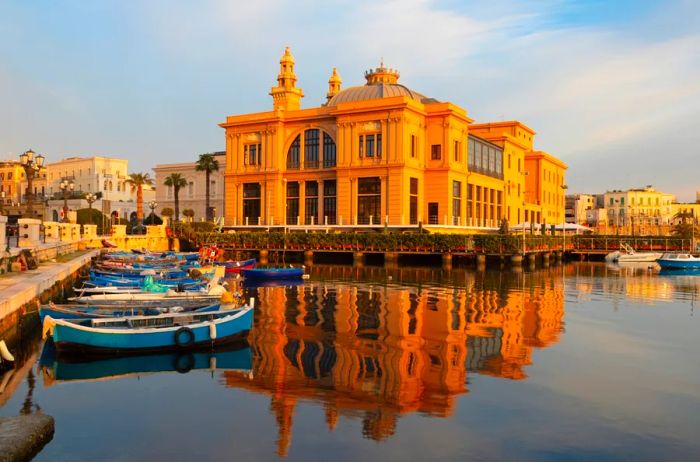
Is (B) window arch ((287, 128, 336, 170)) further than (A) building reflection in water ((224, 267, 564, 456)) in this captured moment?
Yes

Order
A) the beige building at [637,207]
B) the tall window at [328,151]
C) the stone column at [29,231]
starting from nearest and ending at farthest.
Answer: the stone column at [29,231] → the tall window at [328,151] → the beige building at [637,207]

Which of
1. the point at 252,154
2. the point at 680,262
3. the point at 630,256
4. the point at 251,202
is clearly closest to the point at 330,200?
the point at 251,202

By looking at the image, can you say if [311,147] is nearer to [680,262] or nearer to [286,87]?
[286,87]

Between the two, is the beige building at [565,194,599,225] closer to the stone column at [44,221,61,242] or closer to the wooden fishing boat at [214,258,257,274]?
the wooden fishing boat at [214,258,257,274]

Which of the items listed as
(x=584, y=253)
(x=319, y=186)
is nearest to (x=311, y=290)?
(x=319, y=186)

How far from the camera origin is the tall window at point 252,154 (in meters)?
80.7

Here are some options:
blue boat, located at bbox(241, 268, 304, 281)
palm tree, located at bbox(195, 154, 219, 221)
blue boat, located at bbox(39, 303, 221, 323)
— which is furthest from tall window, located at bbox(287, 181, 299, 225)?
blue boat, located at bbox(39, 303, 221, 323)

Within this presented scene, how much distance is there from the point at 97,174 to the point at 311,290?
113532mm

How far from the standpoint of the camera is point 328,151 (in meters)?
76.6

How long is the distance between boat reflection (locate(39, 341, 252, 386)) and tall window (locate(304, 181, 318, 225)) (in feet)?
184

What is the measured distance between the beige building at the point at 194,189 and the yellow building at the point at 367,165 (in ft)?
73.8

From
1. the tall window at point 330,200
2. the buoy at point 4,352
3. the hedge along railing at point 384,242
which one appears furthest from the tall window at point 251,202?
the buoy at point 4,352

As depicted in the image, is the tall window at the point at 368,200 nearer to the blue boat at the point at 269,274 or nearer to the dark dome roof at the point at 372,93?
the dark dome roof at the point at 372,93

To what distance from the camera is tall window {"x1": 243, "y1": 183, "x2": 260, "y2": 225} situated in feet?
264
